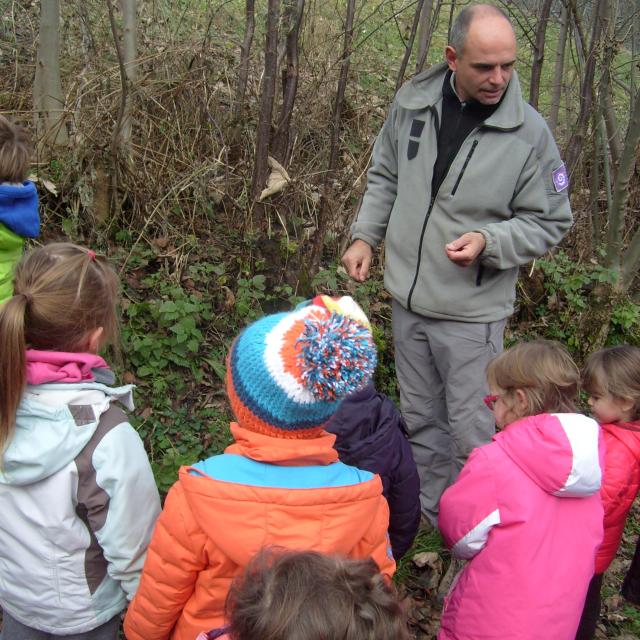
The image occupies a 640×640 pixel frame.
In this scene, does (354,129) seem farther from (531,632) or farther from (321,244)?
(531,632)

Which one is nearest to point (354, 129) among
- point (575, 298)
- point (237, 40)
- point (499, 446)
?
point (237, 40)

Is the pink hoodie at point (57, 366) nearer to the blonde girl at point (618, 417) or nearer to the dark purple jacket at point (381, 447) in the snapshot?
the dark purple jacket at point (381, 447)

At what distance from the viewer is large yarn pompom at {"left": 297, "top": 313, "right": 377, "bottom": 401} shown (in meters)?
1.66

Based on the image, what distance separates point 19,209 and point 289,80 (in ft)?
7.89

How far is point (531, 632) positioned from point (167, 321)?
2908 mm

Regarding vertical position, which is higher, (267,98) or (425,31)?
(425,31)

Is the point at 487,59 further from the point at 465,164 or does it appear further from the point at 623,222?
the point at 623,222

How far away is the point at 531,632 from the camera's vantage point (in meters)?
2.16

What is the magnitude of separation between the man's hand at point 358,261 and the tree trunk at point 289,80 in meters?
1.57

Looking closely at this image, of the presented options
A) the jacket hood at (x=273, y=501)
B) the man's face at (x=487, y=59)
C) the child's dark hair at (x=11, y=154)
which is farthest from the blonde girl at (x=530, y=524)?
the child's dark hair at (x=11, y=154)

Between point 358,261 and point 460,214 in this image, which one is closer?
point 460,214

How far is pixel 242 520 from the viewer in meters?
1.72

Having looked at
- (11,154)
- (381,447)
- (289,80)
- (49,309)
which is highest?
(289,80)

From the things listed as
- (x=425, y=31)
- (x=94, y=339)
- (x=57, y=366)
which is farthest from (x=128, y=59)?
(x=57, y=366)
